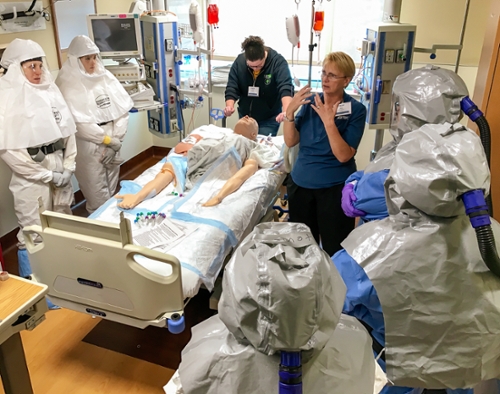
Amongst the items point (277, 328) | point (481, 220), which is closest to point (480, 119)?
point (481, 220)

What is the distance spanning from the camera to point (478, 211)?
3.64ft

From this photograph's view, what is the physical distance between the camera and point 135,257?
2.22 meters

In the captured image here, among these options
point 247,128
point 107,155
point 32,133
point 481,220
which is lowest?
point 107,155

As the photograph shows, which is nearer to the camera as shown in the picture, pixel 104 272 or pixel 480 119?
pixel 480 119

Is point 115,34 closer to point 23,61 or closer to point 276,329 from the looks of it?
point 23,61

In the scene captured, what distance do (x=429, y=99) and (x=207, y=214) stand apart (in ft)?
4.29

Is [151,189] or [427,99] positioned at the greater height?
[427,99]

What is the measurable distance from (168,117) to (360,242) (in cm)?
302

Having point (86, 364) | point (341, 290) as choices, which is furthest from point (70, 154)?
point (341, 290)

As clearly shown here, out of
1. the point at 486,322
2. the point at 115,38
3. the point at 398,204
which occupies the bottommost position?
the point at 486,322

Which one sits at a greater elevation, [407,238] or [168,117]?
[407,238]

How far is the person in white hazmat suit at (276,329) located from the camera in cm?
88

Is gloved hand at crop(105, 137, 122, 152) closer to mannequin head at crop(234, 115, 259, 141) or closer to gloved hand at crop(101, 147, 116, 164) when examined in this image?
gloved hand at crop(101, 147, 116, 164)

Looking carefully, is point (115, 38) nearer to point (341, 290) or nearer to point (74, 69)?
point (74, 69)
